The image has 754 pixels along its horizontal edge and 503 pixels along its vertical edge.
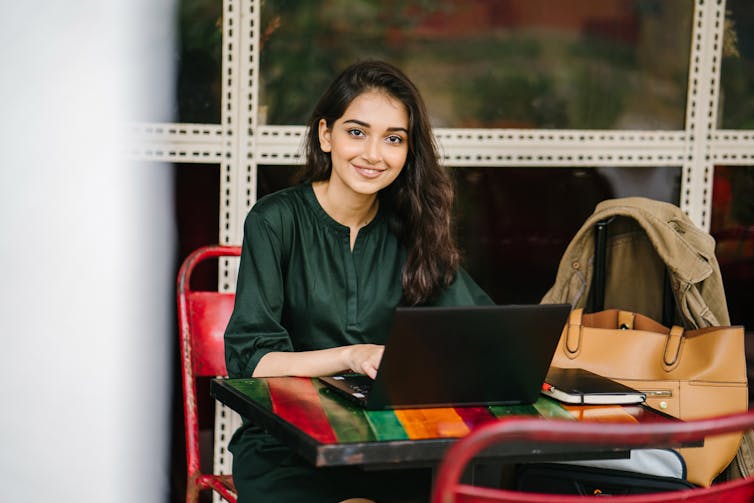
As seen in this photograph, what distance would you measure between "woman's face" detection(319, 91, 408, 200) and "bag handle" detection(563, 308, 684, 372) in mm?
660

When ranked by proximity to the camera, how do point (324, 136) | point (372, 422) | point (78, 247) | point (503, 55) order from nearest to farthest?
1. point (372, 422)
2. point (324, 136)
3. point (78, 247)
4. point (503, 55)

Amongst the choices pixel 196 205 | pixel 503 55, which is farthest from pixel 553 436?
pixel 503 55

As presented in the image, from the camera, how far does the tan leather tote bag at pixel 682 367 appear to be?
2.46m

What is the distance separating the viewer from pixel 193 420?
2.63m

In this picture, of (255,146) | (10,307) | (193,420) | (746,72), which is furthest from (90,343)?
(746,72)

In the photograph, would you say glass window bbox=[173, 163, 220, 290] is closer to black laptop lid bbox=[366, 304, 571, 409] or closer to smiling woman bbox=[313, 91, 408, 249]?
smiling woman bbox=[313, 91, 408, 249]

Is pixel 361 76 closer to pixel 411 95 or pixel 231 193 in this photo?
pixel 411 95

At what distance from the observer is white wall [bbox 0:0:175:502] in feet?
9.77

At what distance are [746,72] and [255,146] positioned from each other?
173 cm

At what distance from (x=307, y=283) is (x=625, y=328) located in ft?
3.04

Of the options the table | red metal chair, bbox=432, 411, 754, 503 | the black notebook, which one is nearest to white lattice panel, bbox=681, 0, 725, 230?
the black notebook

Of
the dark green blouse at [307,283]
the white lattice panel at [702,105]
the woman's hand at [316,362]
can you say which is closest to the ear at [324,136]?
the dark green blouse at [307,283]

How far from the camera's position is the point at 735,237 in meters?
3.46

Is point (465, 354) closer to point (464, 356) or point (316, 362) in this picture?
point (464, 356)
